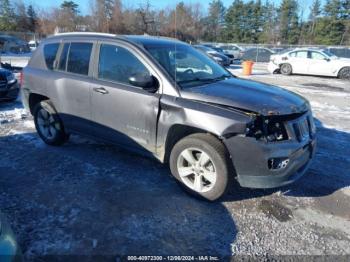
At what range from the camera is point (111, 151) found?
507 cm

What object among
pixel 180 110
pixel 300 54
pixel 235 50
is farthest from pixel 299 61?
pixel 235 50

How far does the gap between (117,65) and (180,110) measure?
123 cm

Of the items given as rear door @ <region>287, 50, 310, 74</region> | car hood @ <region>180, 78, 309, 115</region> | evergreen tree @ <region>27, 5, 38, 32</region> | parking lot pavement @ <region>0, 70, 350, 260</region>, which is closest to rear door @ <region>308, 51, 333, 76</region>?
rear door @ <region>287, 50, 310, 74</region>

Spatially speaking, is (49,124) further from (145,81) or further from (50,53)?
(145,81)

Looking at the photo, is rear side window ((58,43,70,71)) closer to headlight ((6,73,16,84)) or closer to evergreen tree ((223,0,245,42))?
headlight ((6,73,16,84))

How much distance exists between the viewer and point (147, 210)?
3.46 meters

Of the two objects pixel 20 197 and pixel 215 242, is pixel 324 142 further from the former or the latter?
pixel 20 197

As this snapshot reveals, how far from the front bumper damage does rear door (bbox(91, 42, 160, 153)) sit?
1089 mm

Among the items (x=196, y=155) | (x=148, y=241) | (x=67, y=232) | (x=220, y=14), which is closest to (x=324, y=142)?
(x=196, y=155)

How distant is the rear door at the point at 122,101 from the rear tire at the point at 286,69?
15.6 m

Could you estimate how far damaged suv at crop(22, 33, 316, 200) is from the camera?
10.6ft

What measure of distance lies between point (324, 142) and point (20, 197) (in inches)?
198

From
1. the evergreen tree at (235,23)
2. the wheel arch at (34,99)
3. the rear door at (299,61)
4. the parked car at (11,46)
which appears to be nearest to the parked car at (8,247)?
the wheel arch at (34,99)

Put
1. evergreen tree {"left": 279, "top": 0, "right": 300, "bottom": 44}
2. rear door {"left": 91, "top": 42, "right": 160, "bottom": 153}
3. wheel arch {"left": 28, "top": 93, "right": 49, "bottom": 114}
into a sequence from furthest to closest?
evergreen tree {"left": 279, "top": 0, "right": 300, "bottom": 44} → wheel arch {"left": 28, "top": 93, "right": 49, "bottom": 114} → rear door {"left": 91, "top": 42, "right": 160, "bottom": 153}
